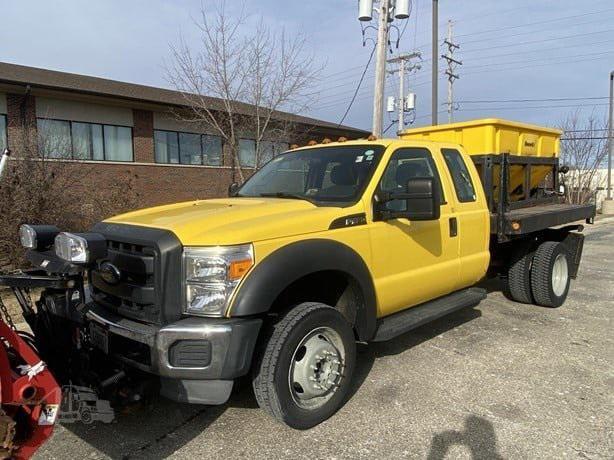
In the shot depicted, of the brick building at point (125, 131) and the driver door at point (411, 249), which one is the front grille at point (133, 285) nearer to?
the driver door at point (411, 249)

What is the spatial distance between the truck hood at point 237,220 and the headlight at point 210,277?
7 centimetres

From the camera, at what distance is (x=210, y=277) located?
3033mm

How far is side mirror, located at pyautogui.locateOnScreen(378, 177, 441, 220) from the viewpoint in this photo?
3.76 metres

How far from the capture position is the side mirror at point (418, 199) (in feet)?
12.3

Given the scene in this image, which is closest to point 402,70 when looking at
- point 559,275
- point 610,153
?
point 610,153

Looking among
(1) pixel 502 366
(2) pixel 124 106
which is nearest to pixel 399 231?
(1) pixel 502 366

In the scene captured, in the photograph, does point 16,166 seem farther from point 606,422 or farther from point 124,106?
point 124,106

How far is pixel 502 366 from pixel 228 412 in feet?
8.10

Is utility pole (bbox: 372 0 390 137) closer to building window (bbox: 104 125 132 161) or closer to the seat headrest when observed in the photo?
the seat headrest

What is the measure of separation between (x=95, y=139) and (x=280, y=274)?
19.2m

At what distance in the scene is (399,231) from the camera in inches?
164

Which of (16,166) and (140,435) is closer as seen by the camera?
(140,435)

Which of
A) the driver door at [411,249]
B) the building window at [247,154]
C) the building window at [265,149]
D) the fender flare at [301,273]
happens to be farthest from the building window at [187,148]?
the fender flare at [301,273]

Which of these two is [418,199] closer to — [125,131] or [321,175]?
[321,175]
